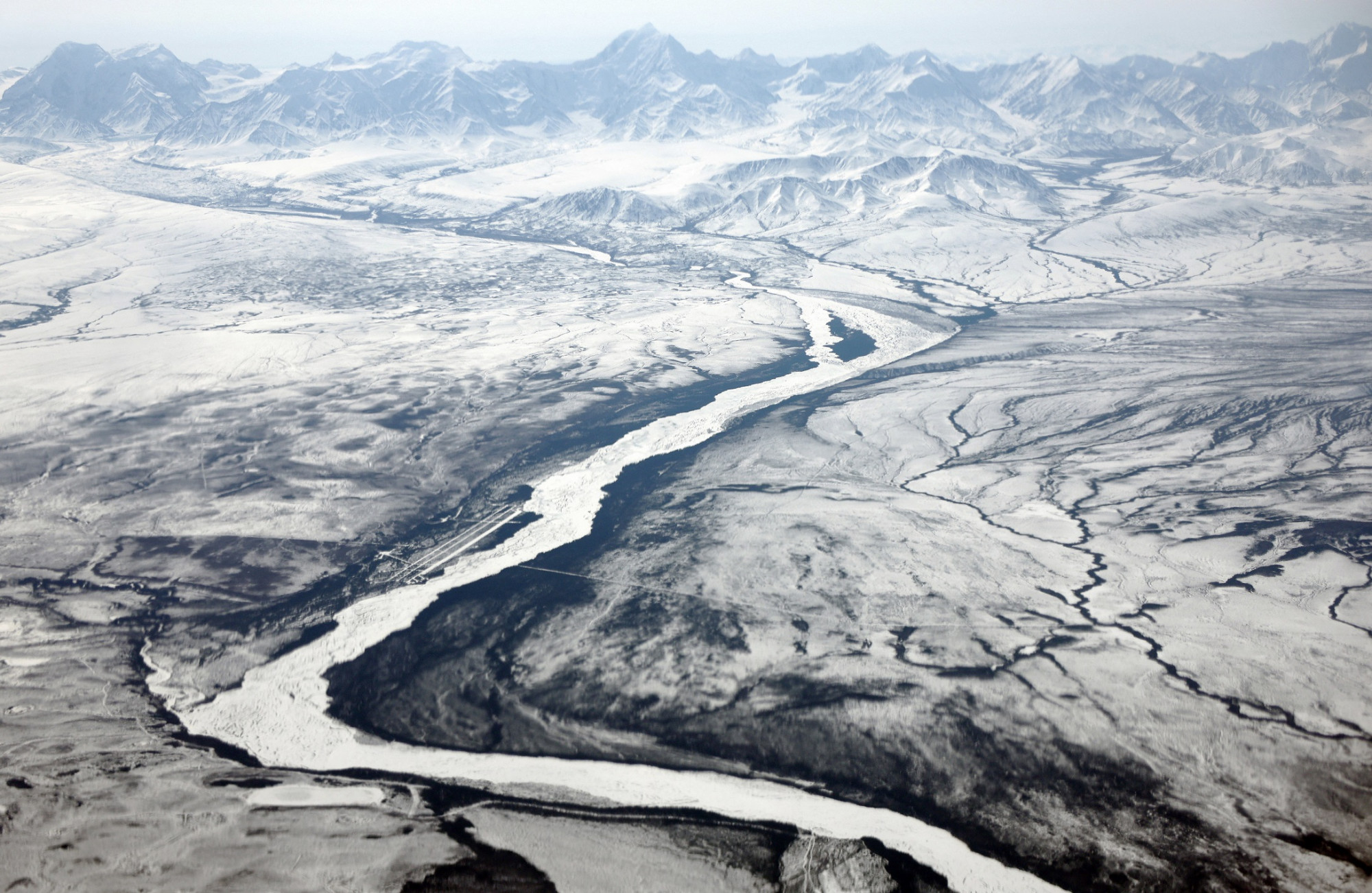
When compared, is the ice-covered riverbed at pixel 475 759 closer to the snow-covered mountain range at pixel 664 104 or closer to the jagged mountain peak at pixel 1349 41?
the snow-covered mountain range at pixel 664 104

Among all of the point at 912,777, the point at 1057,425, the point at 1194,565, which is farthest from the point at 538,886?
the point at 1057,425

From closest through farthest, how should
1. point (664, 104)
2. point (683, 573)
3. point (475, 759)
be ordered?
1. point (475, 759)
2. point (683, 573)
3. point (664, 104)

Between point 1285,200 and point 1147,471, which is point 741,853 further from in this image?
point 1285,200

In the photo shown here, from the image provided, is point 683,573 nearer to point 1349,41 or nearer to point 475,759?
point 475,759

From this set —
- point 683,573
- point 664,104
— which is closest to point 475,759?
→ point 683,573

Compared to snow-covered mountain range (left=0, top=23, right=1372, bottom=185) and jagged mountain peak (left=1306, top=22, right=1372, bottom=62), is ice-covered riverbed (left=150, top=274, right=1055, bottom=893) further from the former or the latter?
jagged mountain peak (left=1306, top=22, right=1372, bottom=62)

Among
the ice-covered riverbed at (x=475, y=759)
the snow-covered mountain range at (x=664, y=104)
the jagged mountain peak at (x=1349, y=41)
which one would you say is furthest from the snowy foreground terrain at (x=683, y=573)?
the jagged mountain peak at (x=1349, y=41)
